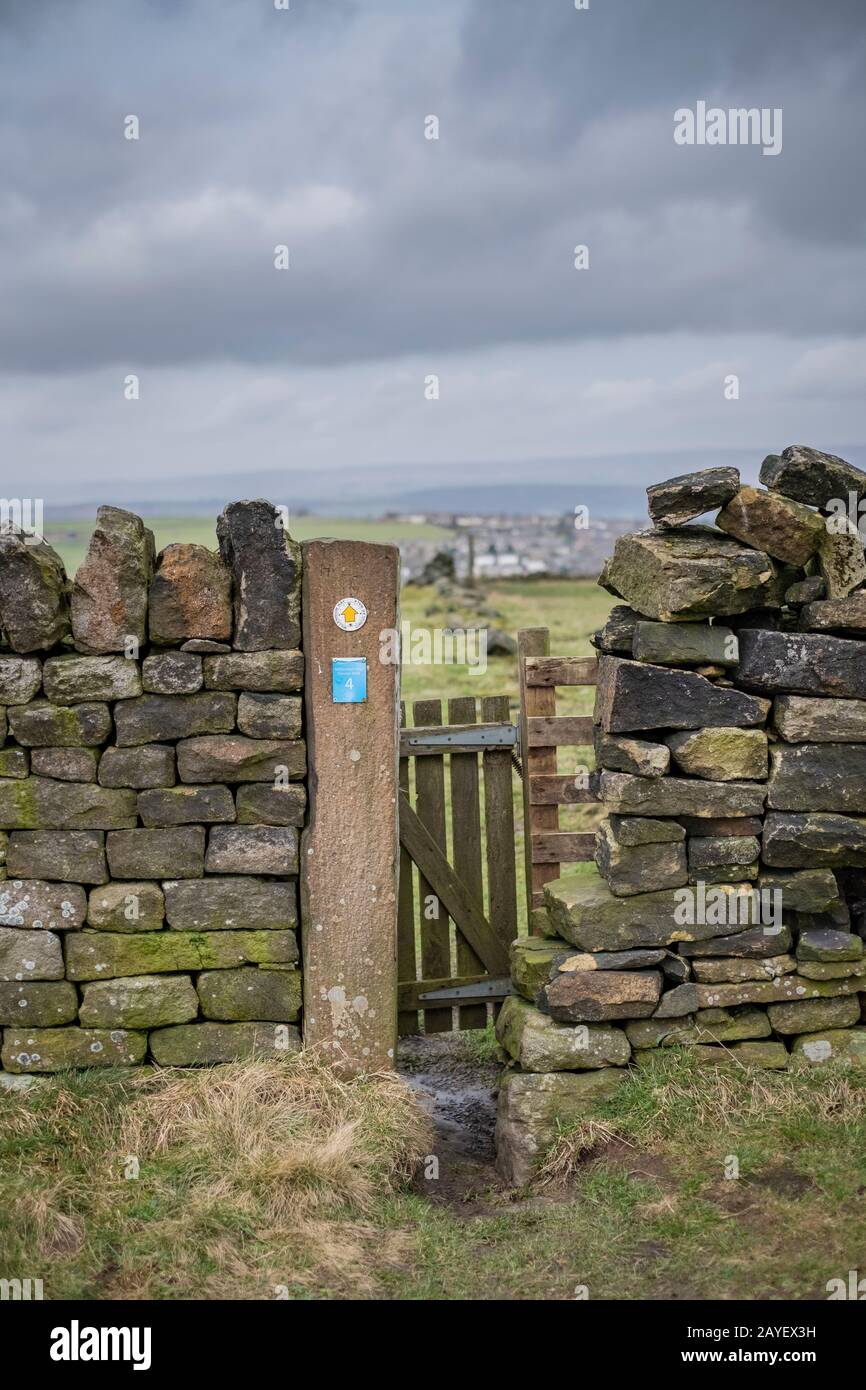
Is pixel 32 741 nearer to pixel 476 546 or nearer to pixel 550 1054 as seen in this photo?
pixel 550 1054

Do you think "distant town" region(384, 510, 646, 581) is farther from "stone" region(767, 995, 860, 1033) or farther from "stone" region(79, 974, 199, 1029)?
"stone" region(79, 974, 199, 1029)

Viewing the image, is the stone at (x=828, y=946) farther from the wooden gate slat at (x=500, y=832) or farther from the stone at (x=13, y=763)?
the stone at (x=13, y=763)

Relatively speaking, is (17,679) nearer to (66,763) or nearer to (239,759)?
(66,763)

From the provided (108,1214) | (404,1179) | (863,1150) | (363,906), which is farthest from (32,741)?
(863,1150)

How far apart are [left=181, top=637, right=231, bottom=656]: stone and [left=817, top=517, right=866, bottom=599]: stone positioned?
10.3ft

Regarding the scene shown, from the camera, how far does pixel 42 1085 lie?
247 inches

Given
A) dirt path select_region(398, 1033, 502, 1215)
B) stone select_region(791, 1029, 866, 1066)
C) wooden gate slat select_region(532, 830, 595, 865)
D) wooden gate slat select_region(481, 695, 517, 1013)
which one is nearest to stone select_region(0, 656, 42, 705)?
wooden gate slat select_region(481, 695, 517, 1013)

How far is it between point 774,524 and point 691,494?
1.46 ft

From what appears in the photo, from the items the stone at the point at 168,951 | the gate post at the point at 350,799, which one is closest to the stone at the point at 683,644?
the gate post at the point at 350,799

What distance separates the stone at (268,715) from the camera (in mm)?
6281

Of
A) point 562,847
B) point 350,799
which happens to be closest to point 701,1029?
point 562,847

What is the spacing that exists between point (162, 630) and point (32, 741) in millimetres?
887

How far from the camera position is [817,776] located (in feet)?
20.3

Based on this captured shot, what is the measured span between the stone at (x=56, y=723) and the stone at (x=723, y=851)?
125 inches
